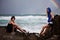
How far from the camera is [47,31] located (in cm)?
406

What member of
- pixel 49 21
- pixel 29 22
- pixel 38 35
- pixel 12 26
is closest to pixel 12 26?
pixel 12 26

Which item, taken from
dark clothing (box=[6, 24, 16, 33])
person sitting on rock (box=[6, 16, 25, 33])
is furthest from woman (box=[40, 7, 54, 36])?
dark clothing (box=[6, 24, 16, 33])

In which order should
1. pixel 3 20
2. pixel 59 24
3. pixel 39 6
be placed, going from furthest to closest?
pixel 39 6
pixel 3 20
pixel 59 24

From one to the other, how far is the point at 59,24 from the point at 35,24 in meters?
0.67

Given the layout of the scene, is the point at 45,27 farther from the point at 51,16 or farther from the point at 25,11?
the point at 25,11

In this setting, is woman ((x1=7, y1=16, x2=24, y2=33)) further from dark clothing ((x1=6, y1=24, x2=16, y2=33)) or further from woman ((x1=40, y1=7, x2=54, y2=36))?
woman ((x1=40, y1=7, x2=54, y2=36))

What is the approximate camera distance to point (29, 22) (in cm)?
430

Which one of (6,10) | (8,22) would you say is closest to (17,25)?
(8,22)

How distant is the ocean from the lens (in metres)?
4.20

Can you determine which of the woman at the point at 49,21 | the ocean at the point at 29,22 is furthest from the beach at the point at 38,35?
the ocean at the point at 29,22

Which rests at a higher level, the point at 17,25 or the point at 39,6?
the point at 39,6

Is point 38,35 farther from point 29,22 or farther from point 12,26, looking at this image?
Result: point 12,26

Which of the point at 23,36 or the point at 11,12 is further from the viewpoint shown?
the point at 11,12

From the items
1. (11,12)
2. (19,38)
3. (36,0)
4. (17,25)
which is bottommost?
(19,38)
